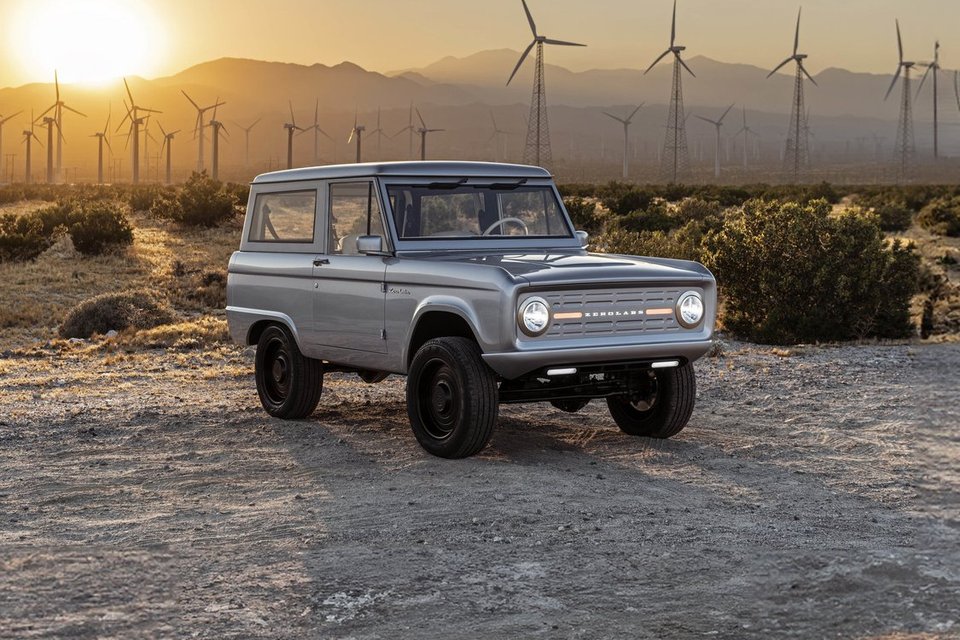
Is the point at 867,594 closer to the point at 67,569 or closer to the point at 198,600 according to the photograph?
the point at 198,600

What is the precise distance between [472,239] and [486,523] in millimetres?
3293

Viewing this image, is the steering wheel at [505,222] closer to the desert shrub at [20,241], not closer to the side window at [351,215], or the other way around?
the side window at [351,215]

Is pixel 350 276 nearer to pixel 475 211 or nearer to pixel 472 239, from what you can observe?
pixel 472 239

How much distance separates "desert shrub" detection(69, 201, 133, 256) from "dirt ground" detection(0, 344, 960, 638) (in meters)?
19.8

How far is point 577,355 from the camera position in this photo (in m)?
8.52

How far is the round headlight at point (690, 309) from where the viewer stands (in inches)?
353

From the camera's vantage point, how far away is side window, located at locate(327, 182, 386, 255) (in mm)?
9836

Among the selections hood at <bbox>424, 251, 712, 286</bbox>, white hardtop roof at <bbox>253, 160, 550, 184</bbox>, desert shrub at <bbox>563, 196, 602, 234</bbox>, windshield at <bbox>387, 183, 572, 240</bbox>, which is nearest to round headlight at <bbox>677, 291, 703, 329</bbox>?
hood at <bbox>424, 251, 712, 286</bbox>

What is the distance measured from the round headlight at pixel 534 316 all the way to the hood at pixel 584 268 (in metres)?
0.15

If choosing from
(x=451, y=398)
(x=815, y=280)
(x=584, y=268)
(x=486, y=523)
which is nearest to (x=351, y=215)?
(x=451, y=398)

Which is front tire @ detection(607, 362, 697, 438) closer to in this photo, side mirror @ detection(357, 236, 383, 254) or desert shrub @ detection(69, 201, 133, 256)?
side mirror @ detection(357, 236, 383, 254)

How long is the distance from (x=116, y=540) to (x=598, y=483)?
3.20 metres

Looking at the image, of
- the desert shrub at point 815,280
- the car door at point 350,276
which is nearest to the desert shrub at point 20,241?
the desert shrub at point 815,280

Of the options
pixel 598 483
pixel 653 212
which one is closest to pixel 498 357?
pixel 598 483
